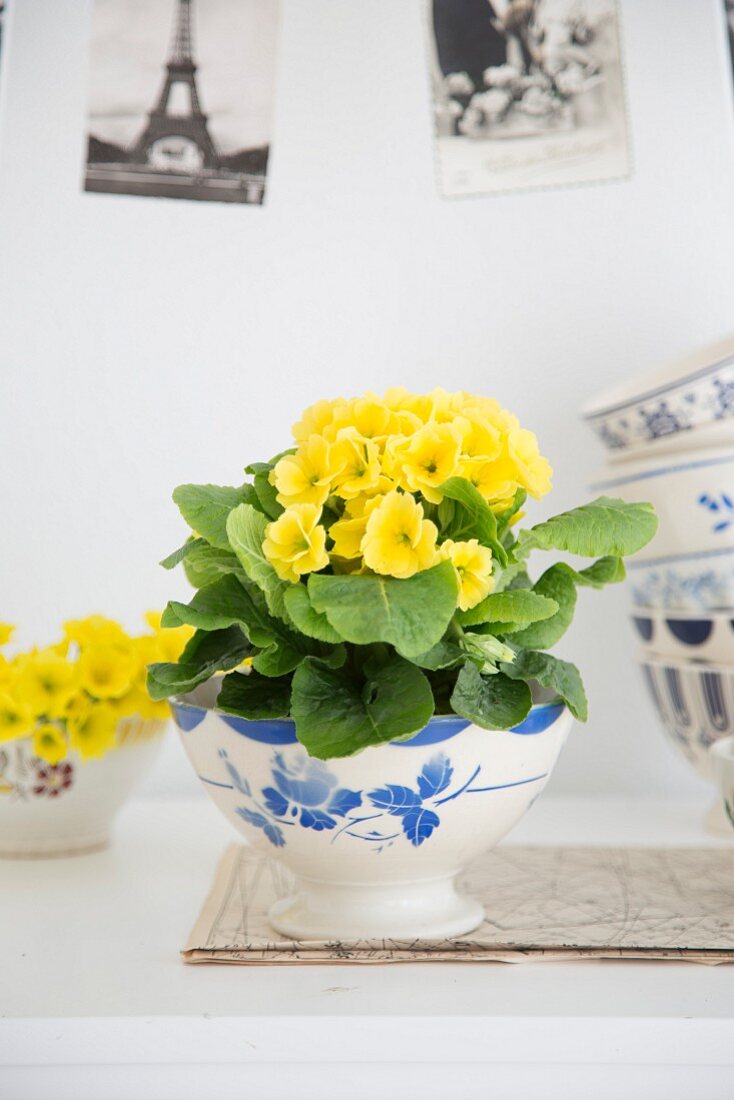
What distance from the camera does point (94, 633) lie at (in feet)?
2.79

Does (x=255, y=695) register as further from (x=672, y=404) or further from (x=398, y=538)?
(x=672, y=404)

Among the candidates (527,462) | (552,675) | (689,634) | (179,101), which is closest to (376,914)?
(552,675)

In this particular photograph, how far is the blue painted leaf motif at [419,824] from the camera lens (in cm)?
60

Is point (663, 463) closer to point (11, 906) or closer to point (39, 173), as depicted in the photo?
point (11, 906)

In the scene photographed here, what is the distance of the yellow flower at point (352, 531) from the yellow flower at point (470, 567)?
5 cm

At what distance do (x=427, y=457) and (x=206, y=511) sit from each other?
14 cm

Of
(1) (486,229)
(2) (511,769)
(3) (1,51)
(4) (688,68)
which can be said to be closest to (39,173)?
(3) (1,51)

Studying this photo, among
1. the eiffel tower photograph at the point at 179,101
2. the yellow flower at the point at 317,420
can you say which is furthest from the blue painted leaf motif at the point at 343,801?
the eiffel tower photograph at the point at 179,101

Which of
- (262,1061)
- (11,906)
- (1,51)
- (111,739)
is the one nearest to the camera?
(262,1061)

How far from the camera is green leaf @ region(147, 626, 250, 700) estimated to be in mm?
627

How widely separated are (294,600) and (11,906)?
0.33 metres

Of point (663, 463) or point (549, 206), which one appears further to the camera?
point (549, 206)

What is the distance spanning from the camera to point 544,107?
1.12 metres

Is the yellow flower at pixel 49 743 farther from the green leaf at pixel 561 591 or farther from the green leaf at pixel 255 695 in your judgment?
the green leaf at pixel 561 591
